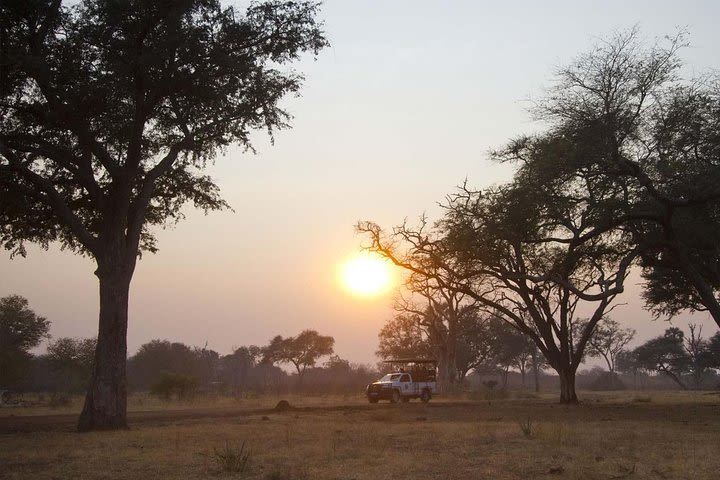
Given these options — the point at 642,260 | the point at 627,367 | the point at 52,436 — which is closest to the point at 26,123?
the point at 52,436

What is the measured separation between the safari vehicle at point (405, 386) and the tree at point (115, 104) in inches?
866

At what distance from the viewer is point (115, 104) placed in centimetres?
1958

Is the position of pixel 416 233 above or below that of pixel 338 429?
above

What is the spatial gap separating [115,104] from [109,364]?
729cm

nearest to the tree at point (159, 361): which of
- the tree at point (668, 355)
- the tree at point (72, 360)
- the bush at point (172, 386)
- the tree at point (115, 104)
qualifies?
the tree at point (72, 360)

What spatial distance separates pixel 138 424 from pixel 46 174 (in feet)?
27.4

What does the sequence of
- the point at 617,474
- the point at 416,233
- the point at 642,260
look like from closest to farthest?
the point at 617,474 → the point at 642,260 → the point at 416,233

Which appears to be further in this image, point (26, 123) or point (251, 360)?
point (251, 360)

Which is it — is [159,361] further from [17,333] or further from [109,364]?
[109,364]

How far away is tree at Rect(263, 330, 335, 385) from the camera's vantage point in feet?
338

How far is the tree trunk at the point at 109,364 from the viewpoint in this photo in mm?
18688

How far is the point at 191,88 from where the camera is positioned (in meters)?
20.3

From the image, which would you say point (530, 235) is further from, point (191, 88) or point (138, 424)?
point (138, 424)

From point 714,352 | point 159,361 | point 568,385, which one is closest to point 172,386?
point 568,385
